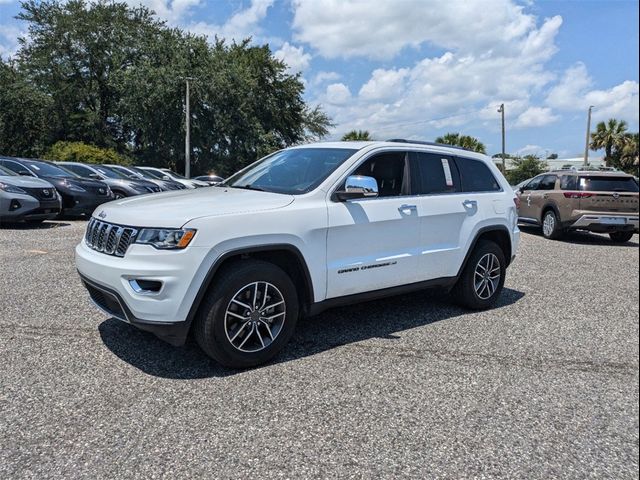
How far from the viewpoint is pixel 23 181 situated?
10406 mm

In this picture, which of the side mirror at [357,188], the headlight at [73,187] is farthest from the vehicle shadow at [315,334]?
the headlight at [73,187]

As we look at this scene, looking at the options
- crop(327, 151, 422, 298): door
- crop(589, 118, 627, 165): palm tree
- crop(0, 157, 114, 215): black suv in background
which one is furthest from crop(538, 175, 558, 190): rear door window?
crop(0, 157, 114, 215): black suv in background

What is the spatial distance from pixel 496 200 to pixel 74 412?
436 cm

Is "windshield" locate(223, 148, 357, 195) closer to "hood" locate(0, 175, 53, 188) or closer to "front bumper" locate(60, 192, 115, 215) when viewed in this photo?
"hood" locate(0, 175, 53, 188)

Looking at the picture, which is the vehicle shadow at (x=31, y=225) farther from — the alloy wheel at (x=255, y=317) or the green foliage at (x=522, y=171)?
the green foliage at (x=522, y=171)

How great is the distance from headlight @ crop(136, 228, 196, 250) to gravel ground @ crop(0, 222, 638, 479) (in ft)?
3.12

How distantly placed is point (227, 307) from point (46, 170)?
1098cm

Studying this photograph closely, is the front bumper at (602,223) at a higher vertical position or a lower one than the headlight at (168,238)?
lower

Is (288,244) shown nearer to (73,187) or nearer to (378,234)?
(378,234)

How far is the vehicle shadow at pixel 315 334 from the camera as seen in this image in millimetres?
3668

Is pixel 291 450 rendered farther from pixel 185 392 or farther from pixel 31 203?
pixel 31 203

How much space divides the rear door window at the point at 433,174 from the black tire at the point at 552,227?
7226mm

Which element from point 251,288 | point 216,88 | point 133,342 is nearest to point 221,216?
point 251,288

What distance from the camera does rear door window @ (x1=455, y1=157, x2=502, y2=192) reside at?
5129mm
